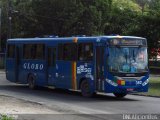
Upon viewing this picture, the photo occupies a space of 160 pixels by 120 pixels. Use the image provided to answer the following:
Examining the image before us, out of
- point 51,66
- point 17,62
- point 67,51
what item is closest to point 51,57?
point 51,66

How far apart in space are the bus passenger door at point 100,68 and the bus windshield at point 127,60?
1.37 ft

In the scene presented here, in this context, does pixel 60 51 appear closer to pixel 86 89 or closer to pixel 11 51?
pixel 86 89

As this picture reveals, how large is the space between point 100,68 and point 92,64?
575mm

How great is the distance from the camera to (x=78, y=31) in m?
61.2

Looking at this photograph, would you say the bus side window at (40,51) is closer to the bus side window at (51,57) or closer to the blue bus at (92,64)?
the blue bus at (92,64)

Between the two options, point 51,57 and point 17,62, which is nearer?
point 51,57

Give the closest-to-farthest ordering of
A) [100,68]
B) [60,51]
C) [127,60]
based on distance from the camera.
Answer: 1. [127,60]
2. [100,68]
3. [60,51]

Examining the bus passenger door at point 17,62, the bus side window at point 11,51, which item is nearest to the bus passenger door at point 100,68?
the bus passenger door at point 17,62

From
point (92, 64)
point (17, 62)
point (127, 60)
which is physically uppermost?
point (127, 60)

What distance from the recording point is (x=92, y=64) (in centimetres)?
2258

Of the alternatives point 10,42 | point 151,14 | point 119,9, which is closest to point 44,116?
point 10,42

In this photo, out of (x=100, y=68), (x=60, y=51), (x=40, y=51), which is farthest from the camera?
(x=40, y=51)

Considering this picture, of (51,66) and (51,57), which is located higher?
(51,57)

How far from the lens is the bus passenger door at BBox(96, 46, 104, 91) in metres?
22.0
